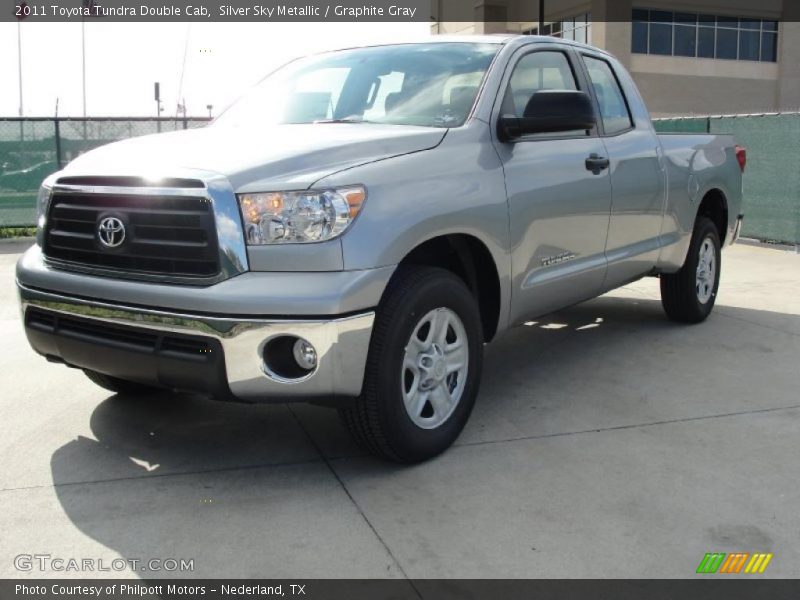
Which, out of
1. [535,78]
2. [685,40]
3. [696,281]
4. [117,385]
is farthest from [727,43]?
[117,385]

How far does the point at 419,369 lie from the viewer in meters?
3.77

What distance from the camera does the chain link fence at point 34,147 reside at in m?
12.7

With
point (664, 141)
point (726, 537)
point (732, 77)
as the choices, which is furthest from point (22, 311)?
point (732, 77)

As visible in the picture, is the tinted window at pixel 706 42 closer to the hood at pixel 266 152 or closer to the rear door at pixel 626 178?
the rear door at pixel 626 178

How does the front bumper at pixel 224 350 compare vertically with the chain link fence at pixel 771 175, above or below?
below

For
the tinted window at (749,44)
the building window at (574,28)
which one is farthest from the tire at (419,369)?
the tinted window at (749,44)

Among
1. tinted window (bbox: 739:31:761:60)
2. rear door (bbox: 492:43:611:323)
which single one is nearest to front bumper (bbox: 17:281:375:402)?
rear door (bbox: 492:43:611:323)

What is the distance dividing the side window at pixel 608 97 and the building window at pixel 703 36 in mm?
34634

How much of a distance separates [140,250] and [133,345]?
38cm

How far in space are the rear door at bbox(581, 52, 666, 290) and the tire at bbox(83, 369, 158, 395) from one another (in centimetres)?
274

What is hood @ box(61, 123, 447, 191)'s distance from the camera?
11.1ft

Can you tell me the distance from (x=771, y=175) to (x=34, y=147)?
406 inches

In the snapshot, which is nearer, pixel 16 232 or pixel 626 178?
pixel 626 178

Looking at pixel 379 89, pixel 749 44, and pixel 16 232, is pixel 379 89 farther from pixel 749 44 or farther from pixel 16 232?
pixel 749 44
